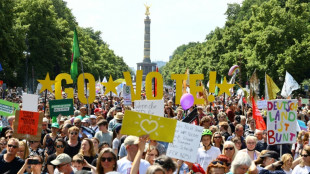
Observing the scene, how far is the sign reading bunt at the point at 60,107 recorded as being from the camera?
14.0 meters

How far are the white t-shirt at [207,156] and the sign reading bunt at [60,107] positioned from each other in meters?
6.17

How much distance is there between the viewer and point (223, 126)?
11016mm

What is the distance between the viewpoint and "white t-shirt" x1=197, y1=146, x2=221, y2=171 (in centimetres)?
836

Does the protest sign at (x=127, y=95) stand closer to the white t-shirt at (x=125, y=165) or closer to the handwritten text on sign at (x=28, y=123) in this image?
the handwritten text on sign at (x=28, y=123)

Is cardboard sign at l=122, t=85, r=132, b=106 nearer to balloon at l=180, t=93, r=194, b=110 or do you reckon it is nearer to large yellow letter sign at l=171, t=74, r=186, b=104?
large yellow letter sign at l=171, t=74, r=186, b=104

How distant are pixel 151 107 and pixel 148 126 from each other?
159 inches

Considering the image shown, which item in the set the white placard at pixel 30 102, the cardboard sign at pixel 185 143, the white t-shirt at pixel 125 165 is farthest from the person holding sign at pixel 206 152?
the white placard at pixel 30 102

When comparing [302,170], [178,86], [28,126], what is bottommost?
[302,170]

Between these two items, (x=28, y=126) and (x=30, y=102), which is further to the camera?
(x=30, y=102)

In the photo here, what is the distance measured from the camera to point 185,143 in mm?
7375

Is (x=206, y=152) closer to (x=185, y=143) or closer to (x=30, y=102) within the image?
(x=185, y=143)

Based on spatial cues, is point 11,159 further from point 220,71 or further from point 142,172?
point 220,71

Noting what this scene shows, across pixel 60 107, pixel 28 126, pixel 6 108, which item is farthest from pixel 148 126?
pixel 60 107

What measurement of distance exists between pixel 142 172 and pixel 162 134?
0.53 meters
